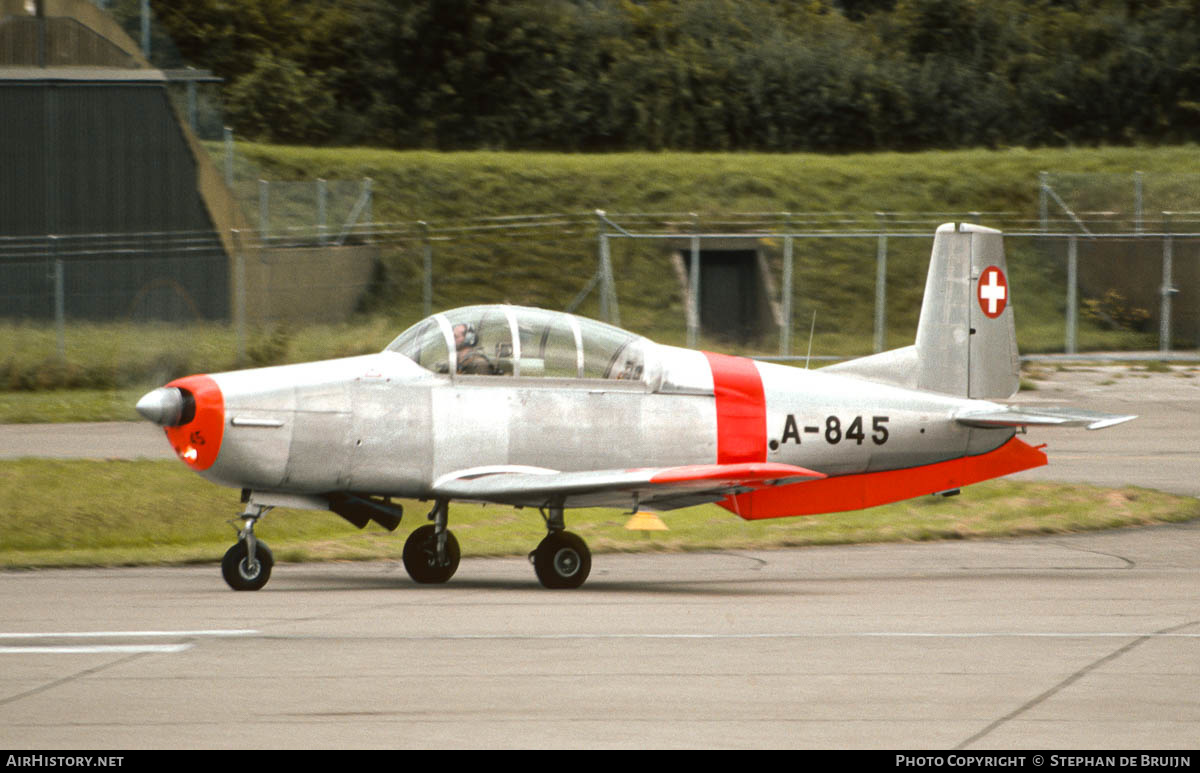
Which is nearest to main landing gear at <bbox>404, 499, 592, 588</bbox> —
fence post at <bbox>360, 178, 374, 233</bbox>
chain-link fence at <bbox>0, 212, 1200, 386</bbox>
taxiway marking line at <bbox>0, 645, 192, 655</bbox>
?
taxiway marking line at <bbox>0, 645, 192, 655</bbox>

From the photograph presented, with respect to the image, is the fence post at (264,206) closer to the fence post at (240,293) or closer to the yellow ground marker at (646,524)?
the fence post at (240,293)

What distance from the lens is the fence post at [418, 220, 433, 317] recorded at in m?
31.7

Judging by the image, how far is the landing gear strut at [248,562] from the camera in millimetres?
11758

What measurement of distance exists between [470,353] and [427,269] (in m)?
19.5

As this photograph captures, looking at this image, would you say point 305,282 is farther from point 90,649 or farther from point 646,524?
point 90,649

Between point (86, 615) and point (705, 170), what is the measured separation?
32658 millimetres

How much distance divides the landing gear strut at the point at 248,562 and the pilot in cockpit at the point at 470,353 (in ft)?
6.24

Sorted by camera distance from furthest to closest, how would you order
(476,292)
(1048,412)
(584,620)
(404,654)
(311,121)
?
(311,121)
(476,292)
(1048,412)
(584,620)
(404,654)

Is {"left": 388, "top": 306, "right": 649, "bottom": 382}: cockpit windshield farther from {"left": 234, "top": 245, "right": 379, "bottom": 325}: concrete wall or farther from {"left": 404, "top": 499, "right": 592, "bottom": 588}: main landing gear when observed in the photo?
{"left": 234, "top": 245, "right": 379, "bottom": 325}: concrete wall

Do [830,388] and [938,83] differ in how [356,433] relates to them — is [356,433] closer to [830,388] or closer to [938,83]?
[830,388]

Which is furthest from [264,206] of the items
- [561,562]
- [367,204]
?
[561,562]

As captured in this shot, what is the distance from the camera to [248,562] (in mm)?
11805
